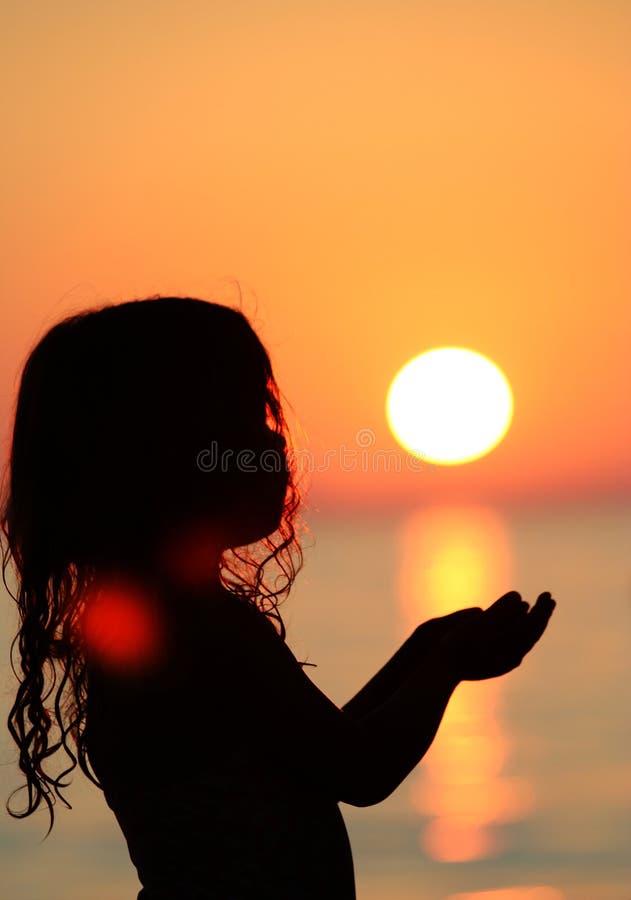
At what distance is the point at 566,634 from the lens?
13.2 meters

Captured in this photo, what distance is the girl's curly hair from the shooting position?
1861 mm

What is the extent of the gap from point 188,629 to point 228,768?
186 millimetres

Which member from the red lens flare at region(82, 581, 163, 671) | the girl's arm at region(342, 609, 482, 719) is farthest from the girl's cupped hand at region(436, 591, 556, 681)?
the red lens flare at region(82, 581, 163, 671)

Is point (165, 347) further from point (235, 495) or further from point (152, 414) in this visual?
point (235, 495)

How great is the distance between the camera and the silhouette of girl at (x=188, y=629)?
170 centimetres

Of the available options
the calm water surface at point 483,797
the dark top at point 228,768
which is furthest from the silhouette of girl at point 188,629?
the calm water surface at point 483,797

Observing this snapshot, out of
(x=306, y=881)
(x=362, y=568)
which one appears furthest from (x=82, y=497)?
(x=362, y=568)

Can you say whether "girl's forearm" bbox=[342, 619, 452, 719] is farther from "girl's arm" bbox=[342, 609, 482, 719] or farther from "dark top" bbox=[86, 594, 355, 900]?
"dark top" bbox=[86, 594, 355, 900]

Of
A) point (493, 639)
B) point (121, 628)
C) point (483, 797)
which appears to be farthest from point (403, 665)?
point (483, 797)

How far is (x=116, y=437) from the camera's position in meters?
1.89

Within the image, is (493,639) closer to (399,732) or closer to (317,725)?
(399,732)

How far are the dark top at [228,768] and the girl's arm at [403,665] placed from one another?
29 centimetres

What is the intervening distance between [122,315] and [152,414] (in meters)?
0.17

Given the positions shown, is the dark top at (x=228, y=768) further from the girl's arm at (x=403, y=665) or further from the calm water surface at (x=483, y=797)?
the calm water surface at (x=483, y=797)
